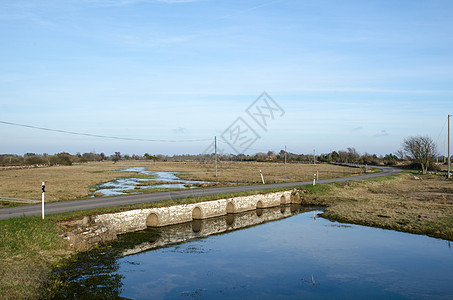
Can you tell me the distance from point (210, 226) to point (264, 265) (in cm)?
778

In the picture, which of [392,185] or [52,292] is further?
[392,185]

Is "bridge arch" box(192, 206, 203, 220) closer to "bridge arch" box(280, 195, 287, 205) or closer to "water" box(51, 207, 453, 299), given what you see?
"water" box(51, 207, 453, 299)

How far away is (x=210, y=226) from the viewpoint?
→ 21578mm

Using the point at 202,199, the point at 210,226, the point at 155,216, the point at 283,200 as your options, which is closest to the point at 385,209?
the point at 283,200

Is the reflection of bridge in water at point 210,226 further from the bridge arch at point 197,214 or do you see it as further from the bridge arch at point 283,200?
the bridge arch at point 283,200

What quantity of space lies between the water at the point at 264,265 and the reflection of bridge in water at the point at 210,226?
0.20ft

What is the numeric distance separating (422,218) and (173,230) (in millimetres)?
15409

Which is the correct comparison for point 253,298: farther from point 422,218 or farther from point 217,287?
point 422,218

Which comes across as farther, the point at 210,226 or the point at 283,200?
the point at 283,200

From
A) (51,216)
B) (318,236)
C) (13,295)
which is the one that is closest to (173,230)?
(51,216)

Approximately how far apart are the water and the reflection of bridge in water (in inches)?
2.4

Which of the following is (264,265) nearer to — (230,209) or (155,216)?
(155,216)

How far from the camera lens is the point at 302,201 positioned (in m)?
32.5

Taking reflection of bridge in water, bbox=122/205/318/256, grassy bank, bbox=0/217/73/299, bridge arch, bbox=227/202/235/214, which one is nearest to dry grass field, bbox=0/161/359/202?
reflection of bridge in water, bbox=122/205/318/256
